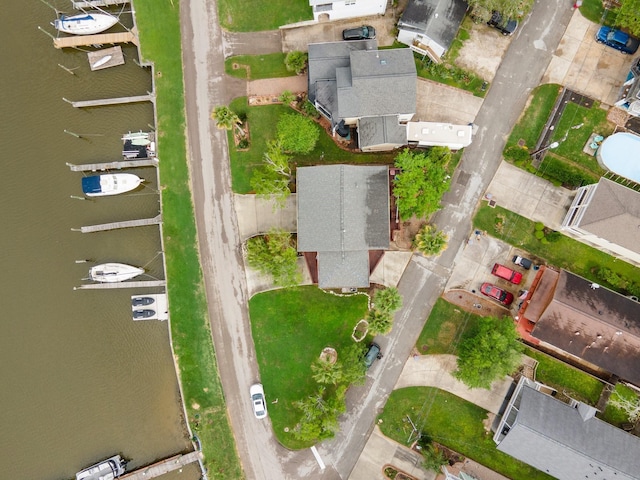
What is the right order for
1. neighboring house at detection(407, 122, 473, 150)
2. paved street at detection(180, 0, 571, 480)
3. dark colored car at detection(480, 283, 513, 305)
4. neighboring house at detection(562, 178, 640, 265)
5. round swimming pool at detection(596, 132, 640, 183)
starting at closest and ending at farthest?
neighboring house at detection(562, 178, 640, 265) → neighboring house at detection(407, 122, 473, 150) → round swimming pool at detection(596, 132, 640, 183) → dark colored car at detection(480, 283, 513, 305) → paved street at detection(180, 0, 571, 480)

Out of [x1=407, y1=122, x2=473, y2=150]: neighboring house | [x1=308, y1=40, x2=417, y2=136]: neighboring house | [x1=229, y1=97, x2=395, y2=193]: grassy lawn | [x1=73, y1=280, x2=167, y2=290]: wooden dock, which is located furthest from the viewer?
[x1=73, y1=280, x2=167, y2=290]: wooden dock

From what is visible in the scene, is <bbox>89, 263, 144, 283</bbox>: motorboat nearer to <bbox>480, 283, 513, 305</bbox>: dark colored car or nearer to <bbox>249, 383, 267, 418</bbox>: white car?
<bbox>249, 383, 267, 418</bbox>: white car

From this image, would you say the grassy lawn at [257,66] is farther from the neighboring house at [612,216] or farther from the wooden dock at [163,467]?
the wooden dock at [163,467]

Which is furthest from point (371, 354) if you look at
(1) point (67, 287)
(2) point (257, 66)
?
(1) point (67, 287)

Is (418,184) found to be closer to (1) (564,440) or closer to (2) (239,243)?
(2) (239,243)

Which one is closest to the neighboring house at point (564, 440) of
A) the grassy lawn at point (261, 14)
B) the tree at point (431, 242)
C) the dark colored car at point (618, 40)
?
the tree at point (431, 242)

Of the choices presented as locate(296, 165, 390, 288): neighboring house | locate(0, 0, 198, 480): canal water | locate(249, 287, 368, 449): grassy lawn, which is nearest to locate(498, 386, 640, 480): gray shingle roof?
locate(249, 287, 368, 449): grassy lawn
